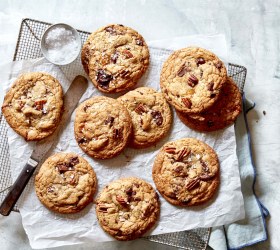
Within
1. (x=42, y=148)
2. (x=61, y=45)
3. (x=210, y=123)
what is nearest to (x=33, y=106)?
(x=42, y=148)

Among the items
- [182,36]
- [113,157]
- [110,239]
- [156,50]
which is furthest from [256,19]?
[110,239]

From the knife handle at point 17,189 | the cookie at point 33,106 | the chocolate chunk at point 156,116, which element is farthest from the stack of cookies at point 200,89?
the knife handle at point 17,189

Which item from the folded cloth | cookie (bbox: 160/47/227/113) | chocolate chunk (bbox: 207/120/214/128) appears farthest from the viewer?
the folded cloth

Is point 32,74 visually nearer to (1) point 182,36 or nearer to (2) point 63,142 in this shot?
(2) point 63,142

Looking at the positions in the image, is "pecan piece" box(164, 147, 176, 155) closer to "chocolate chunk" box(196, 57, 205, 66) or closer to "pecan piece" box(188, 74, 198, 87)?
"pecan piece" box(188, 74, 198, 87)

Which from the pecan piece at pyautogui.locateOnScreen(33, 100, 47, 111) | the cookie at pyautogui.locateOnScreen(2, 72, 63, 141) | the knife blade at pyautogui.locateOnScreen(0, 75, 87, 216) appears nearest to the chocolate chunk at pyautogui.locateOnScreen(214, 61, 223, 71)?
the knife blade at pyautogui.locateOnScreen(0, 75, 87, 216)

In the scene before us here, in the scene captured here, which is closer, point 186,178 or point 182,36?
point 186,178
